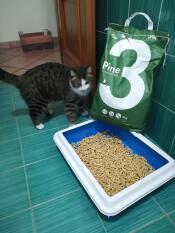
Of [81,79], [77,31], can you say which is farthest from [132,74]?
[77,31]

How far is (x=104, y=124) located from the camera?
1.35 metres

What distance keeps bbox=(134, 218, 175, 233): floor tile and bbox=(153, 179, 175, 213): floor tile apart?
61 mm

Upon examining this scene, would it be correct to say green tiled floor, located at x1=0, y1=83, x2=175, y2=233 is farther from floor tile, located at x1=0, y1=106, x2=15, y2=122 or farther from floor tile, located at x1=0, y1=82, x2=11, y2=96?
floor tile, located at x1=0, y1=82, x2=11, y2=96

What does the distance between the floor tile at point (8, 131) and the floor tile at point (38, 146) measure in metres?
0.11

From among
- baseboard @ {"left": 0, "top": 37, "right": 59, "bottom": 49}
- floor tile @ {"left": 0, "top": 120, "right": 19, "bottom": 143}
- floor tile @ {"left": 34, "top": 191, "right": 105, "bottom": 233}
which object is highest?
baseboard @ {"left": 0, "top": 37, "right": 59, "bottom": 49}

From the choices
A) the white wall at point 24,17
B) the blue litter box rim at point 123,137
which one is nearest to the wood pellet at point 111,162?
the blue litter box rim at point 123,137

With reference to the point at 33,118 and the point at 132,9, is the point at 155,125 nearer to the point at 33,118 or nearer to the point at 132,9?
the point at 132,9

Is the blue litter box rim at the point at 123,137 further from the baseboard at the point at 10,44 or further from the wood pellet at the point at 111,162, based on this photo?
the baseboard at the point at 10,44

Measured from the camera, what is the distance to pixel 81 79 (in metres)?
1.26

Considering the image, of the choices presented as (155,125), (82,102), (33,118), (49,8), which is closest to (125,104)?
(155,125)

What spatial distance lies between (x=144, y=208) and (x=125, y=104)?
536mm

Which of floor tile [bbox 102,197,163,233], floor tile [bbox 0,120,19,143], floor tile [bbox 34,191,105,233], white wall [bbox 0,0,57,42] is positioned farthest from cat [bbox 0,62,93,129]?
white wall [bbox 0,0,57,42]

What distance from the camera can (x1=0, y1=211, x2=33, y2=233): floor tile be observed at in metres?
0.91

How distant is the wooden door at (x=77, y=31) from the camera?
1307 mm
